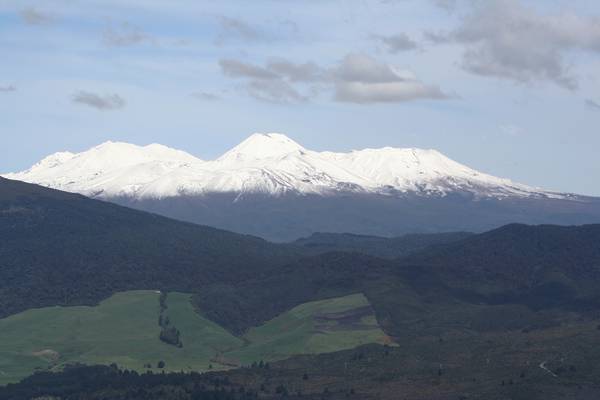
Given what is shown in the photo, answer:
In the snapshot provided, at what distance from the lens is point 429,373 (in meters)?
185

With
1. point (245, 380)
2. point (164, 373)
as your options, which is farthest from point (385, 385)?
point (164, 373)

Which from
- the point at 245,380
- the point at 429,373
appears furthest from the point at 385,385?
the point at 245,380

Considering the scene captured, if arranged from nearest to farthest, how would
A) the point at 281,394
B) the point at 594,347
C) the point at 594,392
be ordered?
the point at 594,392 → the point at 281,394 → the point at 594,347

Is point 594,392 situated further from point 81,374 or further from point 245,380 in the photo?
point 81,374

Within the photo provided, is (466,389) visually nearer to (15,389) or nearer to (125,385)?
(125,385)

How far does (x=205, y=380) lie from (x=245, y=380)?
5.68 meters

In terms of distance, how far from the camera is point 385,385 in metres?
180

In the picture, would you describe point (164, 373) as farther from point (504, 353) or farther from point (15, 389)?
point (504, 353)

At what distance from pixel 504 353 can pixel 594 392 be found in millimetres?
31406

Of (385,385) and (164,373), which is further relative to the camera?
(164,373)

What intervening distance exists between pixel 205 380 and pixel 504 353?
4359 cm

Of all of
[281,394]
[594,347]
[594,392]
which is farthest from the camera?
[594,347]

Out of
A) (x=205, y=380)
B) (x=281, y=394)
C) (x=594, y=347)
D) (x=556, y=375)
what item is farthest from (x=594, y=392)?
(x=205, y=380)

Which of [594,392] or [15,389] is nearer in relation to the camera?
[594,392]
